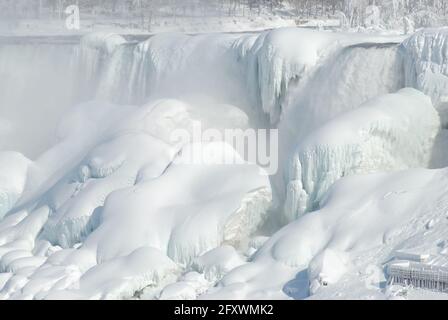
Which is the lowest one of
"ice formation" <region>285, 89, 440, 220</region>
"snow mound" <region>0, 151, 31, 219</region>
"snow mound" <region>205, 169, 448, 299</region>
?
"snow mound" <region>0, 151, 31, 219</region>

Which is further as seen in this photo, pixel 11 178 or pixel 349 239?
pixel 11 178

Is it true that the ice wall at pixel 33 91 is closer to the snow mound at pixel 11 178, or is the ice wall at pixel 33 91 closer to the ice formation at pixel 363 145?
the snow mound at pixel 11 178

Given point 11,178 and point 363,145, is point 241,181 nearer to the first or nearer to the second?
point 363,145

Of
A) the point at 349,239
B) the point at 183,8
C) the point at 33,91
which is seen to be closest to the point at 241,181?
the point at 349,239

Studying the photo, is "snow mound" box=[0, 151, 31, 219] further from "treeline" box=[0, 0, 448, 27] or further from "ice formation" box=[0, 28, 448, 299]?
"treeline" box=[0, 0, 448, 27]

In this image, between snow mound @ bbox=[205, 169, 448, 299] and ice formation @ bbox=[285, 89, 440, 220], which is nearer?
snow mound @ bbox=[205, 169, 448, 299]

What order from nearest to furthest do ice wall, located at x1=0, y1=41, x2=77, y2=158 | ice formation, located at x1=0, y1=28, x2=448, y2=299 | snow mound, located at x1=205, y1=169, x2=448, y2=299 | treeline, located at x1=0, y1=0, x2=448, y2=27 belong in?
snow mound, located at x1=205, y1=169, x2=448, y2=299 < ice formation, located at x1=0, y1=28, x2=448, y2=299 < ice wall, located at x1=0, y1=41, x2=77, y2=158 < treeline, located at x1=0, y1=0, x2=448, y2=27

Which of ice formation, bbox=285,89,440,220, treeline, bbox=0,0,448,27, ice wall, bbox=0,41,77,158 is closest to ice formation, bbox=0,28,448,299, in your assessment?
ice formation, bbox=285,89,440,220

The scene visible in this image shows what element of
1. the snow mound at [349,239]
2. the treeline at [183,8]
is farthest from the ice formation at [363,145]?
the treeline at [183,8]
